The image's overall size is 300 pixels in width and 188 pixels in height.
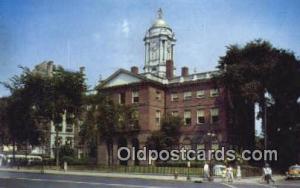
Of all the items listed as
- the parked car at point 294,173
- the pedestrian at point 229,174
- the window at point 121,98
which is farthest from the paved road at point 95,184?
the window at point 121,98

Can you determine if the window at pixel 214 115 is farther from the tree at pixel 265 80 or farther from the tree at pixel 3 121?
the tree at pixel 3 121

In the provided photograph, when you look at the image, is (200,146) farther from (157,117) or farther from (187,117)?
(157,117)

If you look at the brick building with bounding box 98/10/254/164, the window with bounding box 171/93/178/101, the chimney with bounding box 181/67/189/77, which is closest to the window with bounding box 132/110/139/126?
Answer: the brick building with bounding box 98/10/254/164

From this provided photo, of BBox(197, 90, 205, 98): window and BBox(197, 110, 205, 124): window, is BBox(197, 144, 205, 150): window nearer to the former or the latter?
BBox(197, 110, 205, 124): window

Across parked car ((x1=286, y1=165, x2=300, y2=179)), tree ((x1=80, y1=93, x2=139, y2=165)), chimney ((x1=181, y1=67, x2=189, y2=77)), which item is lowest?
parked car ((x1=286, y1=165, x2=300, y2=179))

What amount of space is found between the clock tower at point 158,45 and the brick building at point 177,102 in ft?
65.8

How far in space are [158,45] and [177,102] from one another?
2774 centimetres

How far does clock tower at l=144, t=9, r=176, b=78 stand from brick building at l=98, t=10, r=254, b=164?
20044 mm

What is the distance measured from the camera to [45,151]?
93.3 metres

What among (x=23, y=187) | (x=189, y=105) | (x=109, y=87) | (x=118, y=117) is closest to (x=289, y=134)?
(x=189, y=105)

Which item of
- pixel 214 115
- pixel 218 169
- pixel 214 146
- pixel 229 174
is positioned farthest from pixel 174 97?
pixel 229 174

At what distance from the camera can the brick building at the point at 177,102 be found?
59844 mm

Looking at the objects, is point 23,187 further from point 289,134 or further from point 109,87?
point 109,87

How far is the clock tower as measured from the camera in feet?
290
